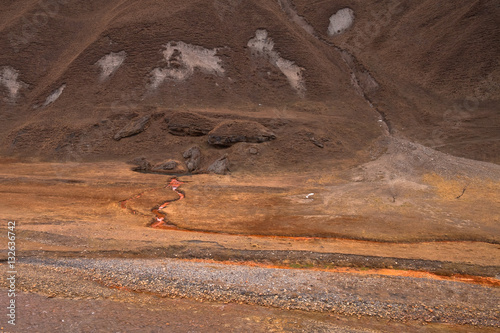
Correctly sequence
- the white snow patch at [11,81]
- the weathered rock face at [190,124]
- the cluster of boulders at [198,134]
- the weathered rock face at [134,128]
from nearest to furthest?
1. the cluster of boulders at [198,134]
2. the weathered rock face at [190,124]
3. the weathered rock face at [134,128]
4. the white snow patch at [11,81]

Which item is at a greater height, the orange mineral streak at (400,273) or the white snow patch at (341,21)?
the white snow patch at (341,21)

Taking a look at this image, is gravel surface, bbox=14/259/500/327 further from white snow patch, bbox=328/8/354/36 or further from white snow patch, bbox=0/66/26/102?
white snow patch, bbox=328/8/354/36

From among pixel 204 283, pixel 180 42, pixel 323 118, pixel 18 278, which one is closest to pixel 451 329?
pixel 204 283

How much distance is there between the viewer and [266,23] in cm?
7488

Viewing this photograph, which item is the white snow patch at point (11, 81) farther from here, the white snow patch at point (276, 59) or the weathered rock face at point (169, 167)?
the white snow patch at point (276, 59)

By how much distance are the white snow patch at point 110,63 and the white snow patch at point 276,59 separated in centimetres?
2403

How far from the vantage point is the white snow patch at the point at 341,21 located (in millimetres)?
89875

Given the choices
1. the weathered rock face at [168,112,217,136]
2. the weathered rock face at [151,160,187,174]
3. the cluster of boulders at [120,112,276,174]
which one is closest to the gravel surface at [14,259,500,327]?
the cluster of boulders at [120,112,276,174]

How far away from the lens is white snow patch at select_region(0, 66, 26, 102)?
7000 centimetres

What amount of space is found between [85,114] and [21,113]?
57.5 ft

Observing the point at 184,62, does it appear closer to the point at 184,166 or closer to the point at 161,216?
the point at 184,166

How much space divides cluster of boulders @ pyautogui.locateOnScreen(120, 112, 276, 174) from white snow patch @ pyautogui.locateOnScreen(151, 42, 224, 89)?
11.5 metres

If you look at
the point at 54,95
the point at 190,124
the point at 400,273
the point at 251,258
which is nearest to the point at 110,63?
the point at 54,95

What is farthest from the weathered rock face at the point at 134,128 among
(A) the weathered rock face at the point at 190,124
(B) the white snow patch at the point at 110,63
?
(B) the white snow patch at the point at 110,63
